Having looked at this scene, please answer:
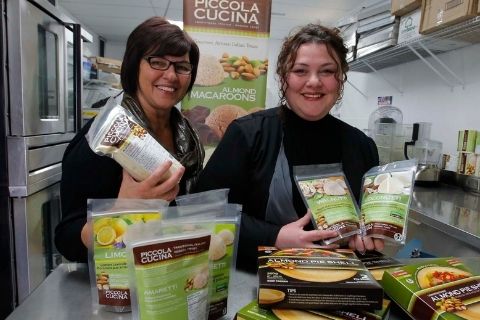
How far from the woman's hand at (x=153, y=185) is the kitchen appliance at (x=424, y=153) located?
Answer: 1907 mm

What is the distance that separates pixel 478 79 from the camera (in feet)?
7.06

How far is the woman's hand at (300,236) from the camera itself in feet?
2.65

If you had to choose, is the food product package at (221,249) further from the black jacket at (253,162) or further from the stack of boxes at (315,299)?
the black jacket at (253,162)

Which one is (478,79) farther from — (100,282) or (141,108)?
(100,282)

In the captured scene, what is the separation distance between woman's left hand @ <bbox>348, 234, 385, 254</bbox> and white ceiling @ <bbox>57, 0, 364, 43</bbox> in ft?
10.6

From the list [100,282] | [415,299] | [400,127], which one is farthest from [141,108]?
[400,127]

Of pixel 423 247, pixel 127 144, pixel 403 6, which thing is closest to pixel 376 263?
pixel 127 144

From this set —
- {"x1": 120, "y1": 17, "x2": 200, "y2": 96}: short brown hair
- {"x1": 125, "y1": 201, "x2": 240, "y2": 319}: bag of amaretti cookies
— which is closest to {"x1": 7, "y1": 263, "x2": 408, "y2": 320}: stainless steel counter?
{"x1": 125, "y1": 201, "x2": 240, "y2": 319}: bag of amaretti cookies

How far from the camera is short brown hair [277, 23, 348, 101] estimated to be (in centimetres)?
104

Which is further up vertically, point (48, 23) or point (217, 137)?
point (48, 23)

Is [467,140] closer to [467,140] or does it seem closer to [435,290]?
[467,140]

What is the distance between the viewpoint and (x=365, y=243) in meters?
0.82

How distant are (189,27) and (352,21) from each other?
1625 millimetres

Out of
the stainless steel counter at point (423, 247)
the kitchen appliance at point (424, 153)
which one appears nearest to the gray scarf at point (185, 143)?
the stainless steel counter at point (423, 247)
